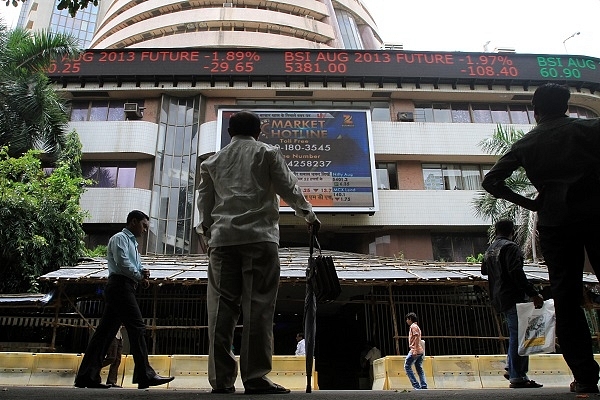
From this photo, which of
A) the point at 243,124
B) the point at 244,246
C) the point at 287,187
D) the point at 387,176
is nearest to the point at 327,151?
the point at 387,176

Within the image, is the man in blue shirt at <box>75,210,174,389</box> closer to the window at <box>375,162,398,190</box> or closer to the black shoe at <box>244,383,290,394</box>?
the black shoe at <box>244,383,290,394</box>

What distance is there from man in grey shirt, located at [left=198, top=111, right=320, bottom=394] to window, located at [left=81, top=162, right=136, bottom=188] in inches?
659

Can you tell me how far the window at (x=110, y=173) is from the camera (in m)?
19.3

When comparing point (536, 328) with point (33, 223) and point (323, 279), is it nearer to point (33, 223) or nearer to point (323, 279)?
point (323, 279)

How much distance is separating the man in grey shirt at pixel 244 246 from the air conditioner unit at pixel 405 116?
1762 cm

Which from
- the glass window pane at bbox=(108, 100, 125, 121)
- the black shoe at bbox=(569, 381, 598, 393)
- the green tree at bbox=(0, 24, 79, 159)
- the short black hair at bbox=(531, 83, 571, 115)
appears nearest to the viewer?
the black shoe at bbox=(569, 381, 598, 393)

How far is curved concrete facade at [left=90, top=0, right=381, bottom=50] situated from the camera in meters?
26.9

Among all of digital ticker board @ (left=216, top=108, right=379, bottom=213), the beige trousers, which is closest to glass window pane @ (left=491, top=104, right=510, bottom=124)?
digital ticker board @ (left=216, top=108, right=379, bottom=213)

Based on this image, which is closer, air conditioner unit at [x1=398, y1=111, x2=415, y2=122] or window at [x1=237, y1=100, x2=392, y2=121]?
air conditioner unit at [x1=398, y1=111, x2=415, y2=122]

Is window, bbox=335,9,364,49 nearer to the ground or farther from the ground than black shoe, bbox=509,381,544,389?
farther from the ground

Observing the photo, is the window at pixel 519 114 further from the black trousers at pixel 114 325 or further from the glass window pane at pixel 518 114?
the black trousers at pixel 114 325

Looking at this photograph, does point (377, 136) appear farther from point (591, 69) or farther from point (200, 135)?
point (591, 69)

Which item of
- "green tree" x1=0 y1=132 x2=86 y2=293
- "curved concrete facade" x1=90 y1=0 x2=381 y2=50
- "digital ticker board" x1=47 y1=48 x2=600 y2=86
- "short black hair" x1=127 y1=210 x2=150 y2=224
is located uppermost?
"curved concrete facade" x1=90 y1=0 x2=381 y2=50

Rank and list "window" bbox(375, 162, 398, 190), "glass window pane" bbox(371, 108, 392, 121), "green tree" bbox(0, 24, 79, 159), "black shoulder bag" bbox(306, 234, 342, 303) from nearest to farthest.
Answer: "black shoulder bag" bbox(306, 234, 342, 303) < "green tree" bbox(0, 24, 79, 159) < "window" bbox(375, 162, 398, 190) < "glass window pane" bbox(371, 108, 392, 121)
